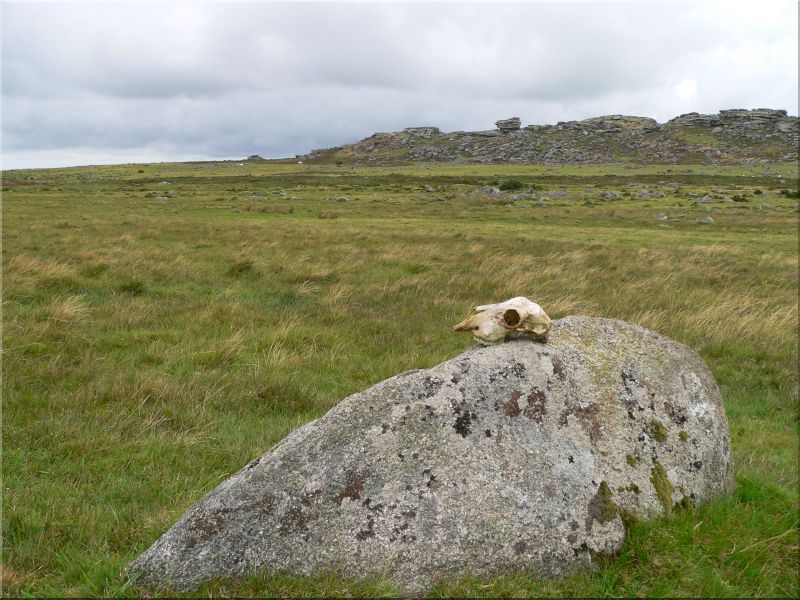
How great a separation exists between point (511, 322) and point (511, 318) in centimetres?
3

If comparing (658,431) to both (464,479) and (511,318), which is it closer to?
(511,318)

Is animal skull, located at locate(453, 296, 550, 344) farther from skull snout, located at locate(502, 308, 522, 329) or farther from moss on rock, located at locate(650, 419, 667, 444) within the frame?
moss on rock, located at locate(650, 419, 667, 444)

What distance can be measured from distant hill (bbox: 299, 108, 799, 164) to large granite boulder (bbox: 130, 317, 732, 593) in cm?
15522

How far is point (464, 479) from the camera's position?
3.45 m

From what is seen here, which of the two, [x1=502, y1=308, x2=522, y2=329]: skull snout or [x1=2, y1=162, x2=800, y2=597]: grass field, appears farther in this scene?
[x1=502, y1=308, x2=522, y2=329]: skull snout

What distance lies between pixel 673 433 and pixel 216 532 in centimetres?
316

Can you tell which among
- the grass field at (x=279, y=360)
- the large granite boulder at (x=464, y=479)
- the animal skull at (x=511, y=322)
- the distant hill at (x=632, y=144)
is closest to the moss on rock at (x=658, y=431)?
the large granite boulder at (x=464, y=479)

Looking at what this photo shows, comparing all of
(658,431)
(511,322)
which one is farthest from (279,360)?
(658,431)

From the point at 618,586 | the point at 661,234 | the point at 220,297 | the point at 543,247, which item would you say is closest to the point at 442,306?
the point at 220,297

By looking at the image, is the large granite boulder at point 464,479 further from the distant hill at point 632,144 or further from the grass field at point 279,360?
the distant hill at point 632,144

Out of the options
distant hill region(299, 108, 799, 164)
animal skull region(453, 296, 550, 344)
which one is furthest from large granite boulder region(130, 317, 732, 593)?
distant hill region(299, 108, 799, 164)

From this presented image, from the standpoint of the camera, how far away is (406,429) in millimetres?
3578

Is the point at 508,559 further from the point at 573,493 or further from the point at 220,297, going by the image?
the point at 220,297

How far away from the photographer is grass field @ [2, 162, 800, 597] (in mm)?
3639
